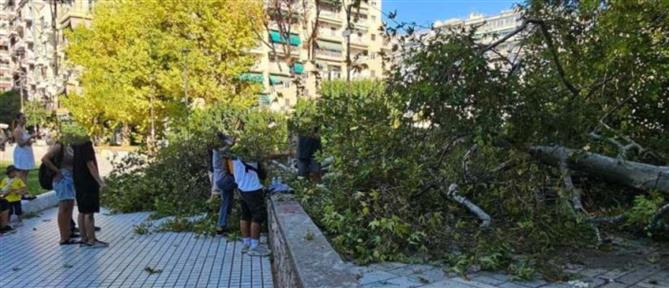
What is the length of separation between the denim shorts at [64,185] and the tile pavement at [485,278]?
458cm

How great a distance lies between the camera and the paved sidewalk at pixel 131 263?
5.25 meters

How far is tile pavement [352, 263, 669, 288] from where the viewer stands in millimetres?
3719

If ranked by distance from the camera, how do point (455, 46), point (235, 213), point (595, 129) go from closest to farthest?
point (455, 46)
point (595, 129)
point (235, 213)

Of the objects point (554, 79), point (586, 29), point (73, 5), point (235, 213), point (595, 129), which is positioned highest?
point (73, 5)

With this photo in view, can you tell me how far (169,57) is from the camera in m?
22.6

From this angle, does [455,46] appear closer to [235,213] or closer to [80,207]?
[235,213]

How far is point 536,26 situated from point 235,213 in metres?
4.89

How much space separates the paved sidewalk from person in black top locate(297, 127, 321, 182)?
2.78 m

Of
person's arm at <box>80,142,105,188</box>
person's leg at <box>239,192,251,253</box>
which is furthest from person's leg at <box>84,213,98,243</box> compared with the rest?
person's leg at <box>239,192,251,253</box>

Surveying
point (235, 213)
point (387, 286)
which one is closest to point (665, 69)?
point (387, 286)

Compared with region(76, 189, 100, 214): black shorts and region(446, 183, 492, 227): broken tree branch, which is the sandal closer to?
region(76, 189, 100, 214): black shorts

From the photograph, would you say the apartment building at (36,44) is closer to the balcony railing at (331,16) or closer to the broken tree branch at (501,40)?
the balcony railing at (331,16)

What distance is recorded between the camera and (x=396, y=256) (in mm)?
4352

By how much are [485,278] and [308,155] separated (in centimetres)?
617
